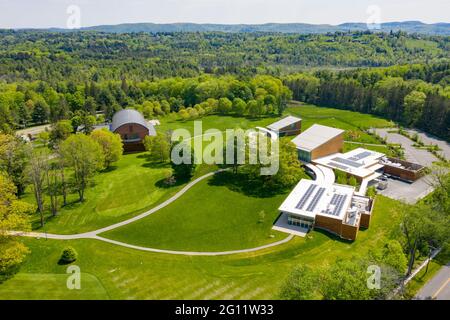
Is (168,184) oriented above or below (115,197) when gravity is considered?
above

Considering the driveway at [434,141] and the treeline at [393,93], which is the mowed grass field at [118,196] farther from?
the treeline at [393,93]

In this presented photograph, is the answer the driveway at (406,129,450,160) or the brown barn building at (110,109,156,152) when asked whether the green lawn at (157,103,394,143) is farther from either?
the brown barn building at (110,109,156,152)

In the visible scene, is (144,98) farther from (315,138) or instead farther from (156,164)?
(315,138)

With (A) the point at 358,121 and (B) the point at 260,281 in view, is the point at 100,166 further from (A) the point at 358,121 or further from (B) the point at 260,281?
(A) the point at 358,121

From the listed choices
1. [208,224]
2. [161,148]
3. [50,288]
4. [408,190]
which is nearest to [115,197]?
[161,148]

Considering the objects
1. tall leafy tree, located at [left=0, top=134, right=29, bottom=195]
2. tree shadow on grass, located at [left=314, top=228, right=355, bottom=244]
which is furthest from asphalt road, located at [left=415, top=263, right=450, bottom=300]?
tall leafy tree, located at [left=0, top=134, right=29, bottom=195]

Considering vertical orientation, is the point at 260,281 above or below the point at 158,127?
below

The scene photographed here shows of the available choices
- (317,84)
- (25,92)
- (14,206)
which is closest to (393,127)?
(317,84)
